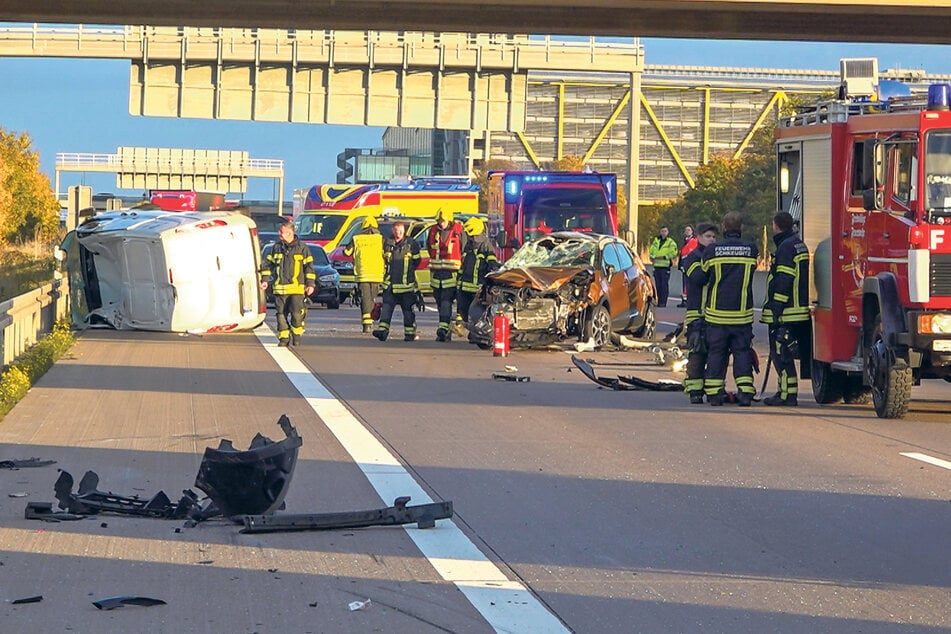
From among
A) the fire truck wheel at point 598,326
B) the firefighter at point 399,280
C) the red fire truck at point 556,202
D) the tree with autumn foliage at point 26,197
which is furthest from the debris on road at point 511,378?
the tree with autumn foliage at point 26,197

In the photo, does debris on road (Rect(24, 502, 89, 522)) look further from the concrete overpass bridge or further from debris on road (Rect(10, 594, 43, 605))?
the concrete overpass bridge

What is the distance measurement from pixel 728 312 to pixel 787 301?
0.73m

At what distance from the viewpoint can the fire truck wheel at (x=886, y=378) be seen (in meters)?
13.2

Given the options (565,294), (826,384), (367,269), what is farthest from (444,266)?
(826,384)

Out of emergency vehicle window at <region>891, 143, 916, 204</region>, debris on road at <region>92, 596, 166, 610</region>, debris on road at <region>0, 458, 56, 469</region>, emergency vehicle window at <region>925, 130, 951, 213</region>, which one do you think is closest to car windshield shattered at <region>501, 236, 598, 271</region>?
emergency vehicle window at <region>891, 143, 916, 204</region>

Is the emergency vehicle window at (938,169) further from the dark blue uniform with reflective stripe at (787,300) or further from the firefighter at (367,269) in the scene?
the firefighter at (367,269)

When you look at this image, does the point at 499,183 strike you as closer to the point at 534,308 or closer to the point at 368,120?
the point at 368,120

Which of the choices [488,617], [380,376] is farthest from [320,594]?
[380,376]

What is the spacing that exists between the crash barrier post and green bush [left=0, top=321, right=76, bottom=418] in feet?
0.45

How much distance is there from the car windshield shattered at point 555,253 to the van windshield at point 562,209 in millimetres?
7391

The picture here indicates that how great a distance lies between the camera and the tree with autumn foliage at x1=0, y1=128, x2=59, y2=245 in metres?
67.3

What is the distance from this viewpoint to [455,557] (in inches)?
294

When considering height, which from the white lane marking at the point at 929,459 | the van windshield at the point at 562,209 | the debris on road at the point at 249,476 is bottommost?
the white lane marking at the point at 929,459

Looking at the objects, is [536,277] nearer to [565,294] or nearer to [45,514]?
[565,294]
